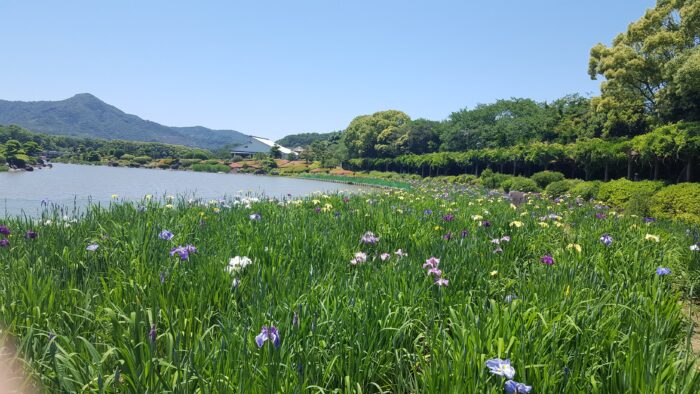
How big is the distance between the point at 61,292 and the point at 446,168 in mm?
50411

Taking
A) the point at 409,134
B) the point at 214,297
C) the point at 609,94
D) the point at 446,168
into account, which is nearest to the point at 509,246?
the point at 214,297

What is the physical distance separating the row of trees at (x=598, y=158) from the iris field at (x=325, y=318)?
19.2 meters

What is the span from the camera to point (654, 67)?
80.8 ft

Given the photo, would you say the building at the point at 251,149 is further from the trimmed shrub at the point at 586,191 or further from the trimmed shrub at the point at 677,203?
the trimmed shrub at the point at 677,203

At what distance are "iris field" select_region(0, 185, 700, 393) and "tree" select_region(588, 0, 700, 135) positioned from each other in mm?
22701

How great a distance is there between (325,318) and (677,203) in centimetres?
1743

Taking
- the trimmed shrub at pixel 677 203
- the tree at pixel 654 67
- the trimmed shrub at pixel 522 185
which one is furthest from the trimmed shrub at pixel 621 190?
the tree at pixel 654 67

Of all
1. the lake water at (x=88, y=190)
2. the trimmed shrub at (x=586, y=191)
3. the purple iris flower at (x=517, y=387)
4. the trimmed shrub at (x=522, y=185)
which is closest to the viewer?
the purple iris flower at (x=517, y=387)

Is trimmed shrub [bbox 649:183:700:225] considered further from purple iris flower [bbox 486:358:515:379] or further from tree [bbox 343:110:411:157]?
tree [bbox 343:110:411:157]

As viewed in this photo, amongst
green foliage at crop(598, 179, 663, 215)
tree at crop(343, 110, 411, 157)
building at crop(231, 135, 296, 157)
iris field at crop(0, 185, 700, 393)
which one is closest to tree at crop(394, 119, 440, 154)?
tree at crop(343, 110, 411, 157)

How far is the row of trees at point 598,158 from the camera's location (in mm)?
20128

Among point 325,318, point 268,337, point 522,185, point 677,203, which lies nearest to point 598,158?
point 522,185

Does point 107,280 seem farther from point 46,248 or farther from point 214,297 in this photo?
point 214,297

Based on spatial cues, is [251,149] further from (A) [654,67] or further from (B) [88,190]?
(A) [654,67]
